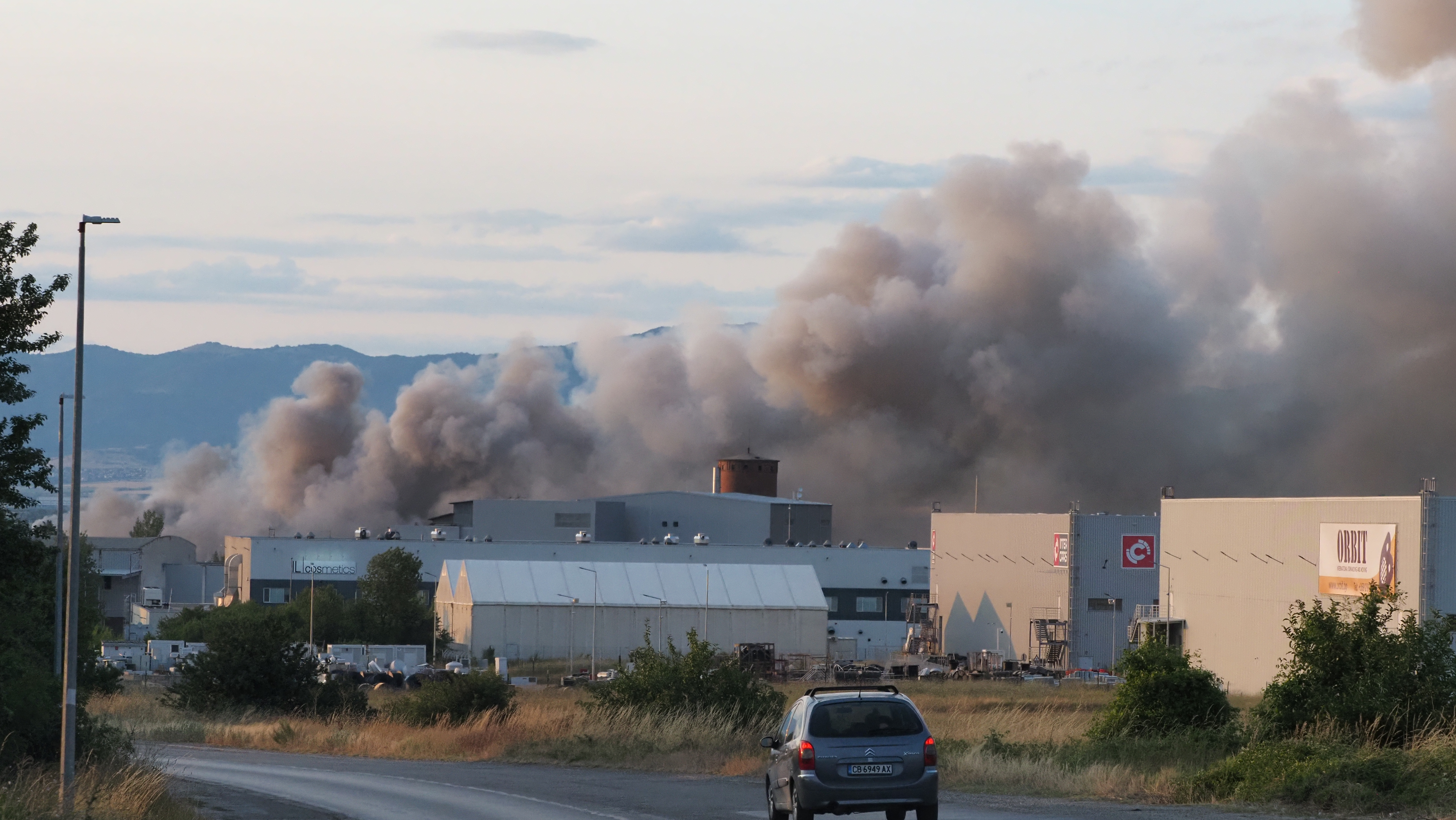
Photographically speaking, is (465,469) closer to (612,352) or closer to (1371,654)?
(612,352)

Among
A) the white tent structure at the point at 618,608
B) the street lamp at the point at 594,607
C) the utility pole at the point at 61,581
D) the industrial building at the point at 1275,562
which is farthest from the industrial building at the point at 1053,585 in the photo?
the utility pole at the point at 61,581

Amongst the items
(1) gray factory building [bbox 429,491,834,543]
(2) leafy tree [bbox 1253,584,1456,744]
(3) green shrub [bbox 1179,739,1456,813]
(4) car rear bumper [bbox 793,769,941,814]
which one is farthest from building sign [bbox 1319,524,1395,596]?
(1) gray factory building [bbox 429,491,834,543]

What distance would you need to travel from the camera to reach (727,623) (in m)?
69.9

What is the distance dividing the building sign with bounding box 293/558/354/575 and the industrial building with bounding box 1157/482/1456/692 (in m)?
43.8

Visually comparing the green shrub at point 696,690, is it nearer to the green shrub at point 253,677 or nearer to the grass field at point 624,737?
the grass field at point 624,737

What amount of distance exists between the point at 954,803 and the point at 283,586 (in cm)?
7225

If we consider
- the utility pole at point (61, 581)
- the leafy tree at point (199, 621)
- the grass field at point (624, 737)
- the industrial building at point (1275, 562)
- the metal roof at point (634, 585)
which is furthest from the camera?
the leafy tree at point (199, 621)

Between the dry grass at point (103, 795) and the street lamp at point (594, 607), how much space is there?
44.5 meters

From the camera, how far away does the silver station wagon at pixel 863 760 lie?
15.6 m

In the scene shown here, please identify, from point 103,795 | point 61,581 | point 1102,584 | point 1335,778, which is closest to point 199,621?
point 1102,584

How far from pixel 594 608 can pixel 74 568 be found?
50150mm

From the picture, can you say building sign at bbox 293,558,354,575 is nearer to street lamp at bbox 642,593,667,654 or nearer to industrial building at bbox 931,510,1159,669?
street lamp at bbox 642,593,667,654

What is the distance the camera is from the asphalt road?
19359mm

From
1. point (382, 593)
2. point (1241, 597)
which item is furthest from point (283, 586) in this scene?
point (1241, 597)
